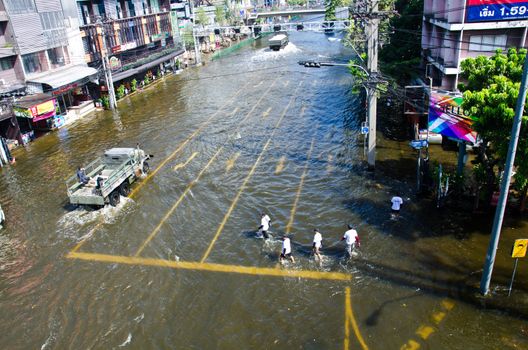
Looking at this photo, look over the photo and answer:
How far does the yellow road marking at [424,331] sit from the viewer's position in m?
13.7

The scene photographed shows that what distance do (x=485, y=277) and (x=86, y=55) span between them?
152ft

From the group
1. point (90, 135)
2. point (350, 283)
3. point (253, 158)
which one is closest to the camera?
point (350, 283)

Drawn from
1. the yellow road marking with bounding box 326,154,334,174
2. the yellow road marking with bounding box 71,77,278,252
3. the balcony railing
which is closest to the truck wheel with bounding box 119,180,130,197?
the yellow road marking with bounding box 71,77,278,252

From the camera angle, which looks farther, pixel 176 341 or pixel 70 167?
pixel 70 167

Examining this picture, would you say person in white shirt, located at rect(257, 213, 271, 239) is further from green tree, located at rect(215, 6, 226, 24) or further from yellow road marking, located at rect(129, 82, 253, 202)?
green tree, located at rect(215, 6, 226, 24)

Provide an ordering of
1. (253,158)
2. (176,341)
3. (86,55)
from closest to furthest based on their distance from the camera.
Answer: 1. (176,341)
2. (253,158)
3. (86,55)

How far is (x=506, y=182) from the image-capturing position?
13.4m

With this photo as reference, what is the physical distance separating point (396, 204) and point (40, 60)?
36.5m

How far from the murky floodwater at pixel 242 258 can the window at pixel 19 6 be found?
41.9 feet

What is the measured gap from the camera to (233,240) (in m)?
20.3

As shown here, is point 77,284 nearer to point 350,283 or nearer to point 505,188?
point 350,283

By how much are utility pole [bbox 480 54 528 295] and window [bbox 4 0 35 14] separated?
3982 cm

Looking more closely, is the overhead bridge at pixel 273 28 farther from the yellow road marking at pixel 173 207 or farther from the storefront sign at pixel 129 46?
the yellow road marking at pixel 173 207

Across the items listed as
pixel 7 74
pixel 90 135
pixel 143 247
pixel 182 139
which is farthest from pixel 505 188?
pixel 7 74
